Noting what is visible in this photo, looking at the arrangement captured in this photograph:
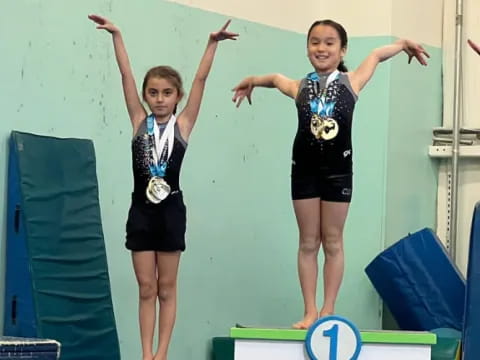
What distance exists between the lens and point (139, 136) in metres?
4.52

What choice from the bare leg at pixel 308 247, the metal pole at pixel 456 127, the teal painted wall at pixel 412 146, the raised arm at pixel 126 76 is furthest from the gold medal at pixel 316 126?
the metal pole at pixel 456 127

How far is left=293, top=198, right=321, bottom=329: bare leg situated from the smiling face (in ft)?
2.01

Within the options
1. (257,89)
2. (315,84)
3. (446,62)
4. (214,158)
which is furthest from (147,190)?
(446,62)

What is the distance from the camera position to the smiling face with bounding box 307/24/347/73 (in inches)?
180

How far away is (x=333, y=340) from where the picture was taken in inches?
166

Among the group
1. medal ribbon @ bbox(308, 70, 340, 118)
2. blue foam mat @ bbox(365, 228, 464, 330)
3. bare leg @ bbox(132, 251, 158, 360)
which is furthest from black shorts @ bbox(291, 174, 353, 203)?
blue foam mat @ bbox(365, 228, 464, 330)

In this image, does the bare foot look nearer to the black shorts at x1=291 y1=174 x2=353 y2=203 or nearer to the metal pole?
the black shorts at x1=291 y1=174 x2=353 y2=203

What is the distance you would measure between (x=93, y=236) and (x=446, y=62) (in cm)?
301

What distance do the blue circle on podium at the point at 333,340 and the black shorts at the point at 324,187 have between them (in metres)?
0.59

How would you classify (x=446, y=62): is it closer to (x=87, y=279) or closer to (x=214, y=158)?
(x=214, y=158)

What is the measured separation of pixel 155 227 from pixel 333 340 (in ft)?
2.97

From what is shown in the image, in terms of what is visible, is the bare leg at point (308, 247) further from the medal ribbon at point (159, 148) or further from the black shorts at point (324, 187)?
the medal ribbon at point (159, 148)

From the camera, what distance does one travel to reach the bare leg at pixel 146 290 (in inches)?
175

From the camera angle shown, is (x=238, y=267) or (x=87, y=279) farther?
(x=238, y=267)
